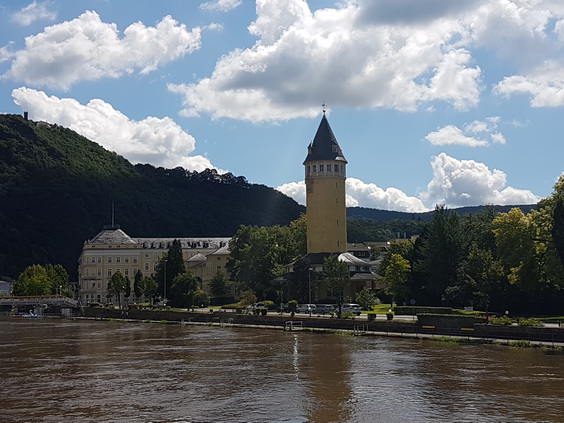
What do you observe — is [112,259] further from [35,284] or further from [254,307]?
[254,307]

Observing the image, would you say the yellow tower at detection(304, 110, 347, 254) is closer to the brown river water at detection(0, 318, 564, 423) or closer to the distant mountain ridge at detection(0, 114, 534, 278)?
the brown river water at detection(0, 318, 564, 423)

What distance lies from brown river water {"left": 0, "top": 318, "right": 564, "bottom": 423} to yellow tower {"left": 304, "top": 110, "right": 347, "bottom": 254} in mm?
40860

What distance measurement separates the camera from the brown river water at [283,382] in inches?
983

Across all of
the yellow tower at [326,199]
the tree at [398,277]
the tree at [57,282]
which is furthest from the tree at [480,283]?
the tree at [57,282]

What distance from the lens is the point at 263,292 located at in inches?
3479

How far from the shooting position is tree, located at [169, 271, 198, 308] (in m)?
90.1

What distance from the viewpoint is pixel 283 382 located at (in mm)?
31672

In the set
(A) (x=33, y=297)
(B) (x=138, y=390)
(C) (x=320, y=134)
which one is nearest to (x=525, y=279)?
(B) (x=138, y=390)

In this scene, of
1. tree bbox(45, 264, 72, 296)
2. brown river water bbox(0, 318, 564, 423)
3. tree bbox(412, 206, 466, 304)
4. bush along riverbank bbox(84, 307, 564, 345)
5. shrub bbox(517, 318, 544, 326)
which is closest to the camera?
brown river water bbox(0, 318, 564, 423)

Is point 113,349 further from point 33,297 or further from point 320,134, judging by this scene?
point 33,297

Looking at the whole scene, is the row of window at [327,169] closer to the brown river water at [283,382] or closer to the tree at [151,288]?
the tree at [151,288]

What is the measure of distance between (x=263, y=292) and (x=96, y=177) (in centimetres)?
11503

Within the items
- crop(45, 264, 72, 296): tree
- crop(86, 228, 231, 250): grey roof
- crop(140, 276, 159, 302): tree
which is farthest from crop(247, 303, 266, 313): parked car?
crop(45, 264, 72, 296): tree

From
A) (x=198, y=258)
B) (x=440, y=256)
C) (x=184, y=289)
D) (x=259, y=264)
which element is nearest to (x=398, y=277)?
(x=440, y=256)
